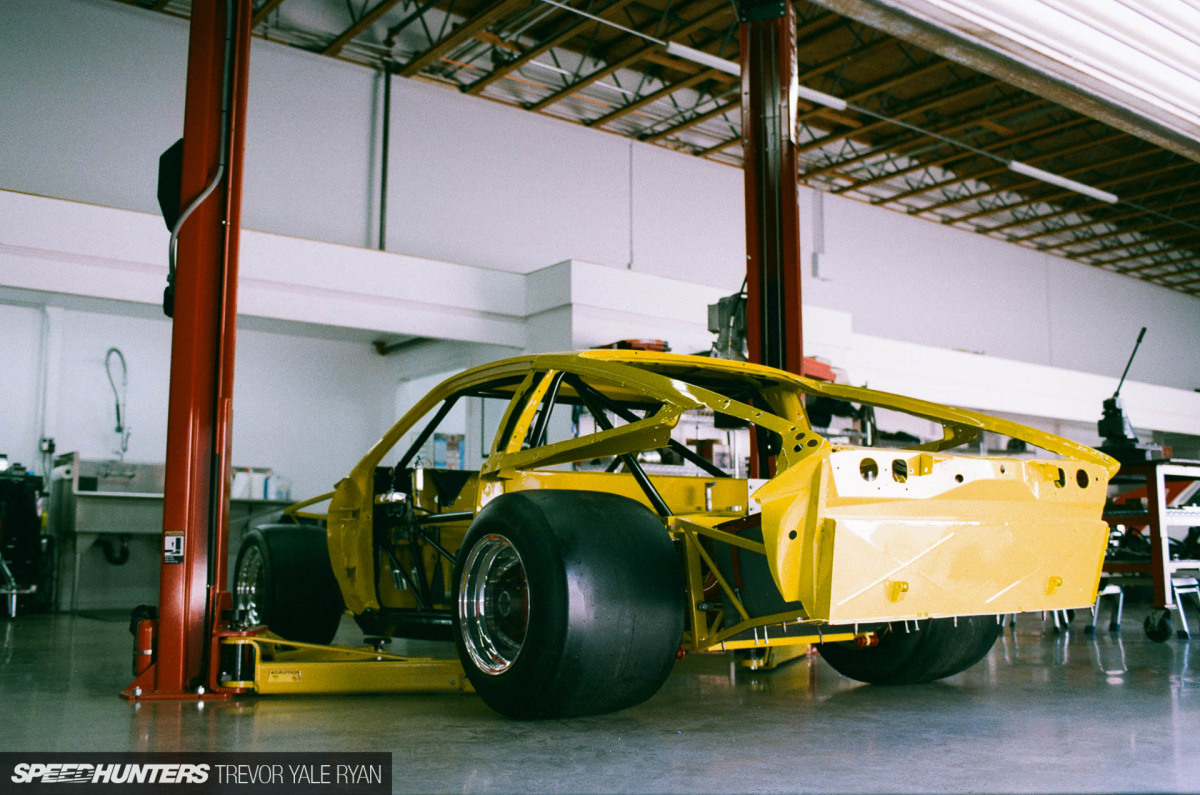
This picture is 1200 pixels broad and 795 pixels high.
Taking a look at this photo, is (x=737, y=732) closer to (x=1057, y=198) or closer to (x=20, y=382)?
(x=20, y=382)

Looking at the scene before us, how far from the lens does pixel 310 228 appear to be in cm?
1274

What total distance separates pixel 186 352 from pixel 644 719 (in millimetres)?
2524

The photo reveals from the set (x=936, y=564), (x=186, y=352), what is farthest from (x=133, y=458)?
(x=936, y=564)

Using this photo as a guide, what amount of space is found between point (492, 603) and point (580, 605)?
562 mm

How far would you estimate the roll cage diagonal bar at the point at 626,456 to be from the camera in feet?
12.7

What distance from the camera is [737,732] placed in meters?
3.49

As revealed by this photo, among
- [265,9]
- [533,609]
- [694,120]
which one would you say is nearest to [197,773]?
[533,609]

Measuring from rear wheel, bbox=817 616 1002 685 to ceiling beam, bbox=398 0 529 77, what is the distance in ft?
30.9

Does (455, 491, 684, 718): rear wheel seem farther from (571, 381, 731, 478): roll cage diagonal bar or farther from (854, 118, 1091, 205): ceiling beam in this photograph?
(854, 118, 1091, 205): ceiling beam

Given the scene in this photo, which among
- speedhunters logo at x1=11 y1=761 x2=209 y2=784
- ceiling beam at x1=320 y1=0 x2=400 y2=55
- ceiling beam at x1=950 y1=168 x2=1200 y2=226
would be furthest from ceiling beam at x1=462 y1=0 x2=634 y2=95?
speedhunters logo at x1=11 y1=761 x2=209 y2=784

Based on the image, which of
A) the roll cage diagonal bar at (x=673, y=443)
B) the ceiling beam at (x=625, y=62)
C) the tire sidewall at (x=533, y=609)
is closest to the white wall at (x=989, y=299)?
the ceiling beam at (x=625, y=62)

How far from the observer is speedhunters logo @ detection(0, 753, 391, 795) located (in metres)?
2.69

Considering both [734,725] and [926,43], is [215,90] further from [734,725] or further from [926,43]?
[734,725]

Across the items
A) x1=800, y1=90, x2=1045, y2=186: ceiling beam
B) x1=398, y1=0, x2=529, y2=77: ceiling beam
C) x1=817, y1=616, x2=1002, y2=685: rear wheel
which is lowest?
x1=817, y1=616, x2=1002, y2=685: rear wheel
